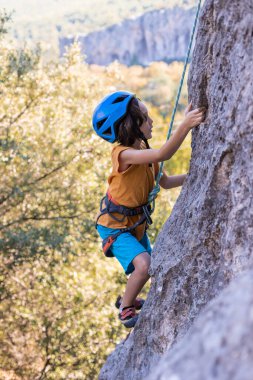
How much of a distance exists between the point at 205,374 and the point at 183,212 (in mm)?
3442

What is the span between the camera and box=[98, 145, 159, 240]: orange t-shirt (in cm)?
556

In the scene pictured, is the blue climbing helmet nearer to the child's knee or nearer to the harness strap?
the harness strap

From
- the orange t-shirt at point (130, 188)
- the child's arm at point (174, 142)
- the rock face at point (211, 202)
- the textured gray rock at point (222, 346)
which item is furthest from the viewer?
the orange t-shirt at point (130, 188)

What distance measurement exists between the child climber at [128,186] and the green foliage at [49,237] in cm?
693

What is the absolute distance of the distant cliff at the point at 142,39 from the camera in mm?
186000

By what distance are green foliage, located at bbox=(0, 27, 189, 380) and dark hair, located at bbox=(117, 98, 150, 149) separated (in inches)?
294

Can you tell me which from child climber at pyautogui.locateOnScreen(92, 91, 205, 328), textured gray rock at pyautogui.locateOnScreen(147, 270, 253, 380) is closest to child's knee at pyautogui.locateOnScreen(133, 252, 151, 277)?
child climber at pyautogui.locateOnScreen(92, 91, 205, 328)

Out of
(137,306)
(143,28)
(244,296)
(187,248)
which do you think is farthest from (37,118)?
(143,28)

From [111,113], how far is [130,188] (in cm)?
77

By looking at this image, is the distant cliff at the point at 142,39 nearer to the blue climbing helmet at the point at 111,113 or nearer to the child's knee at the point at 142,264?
the blue climbing helmet at the point at 111,113

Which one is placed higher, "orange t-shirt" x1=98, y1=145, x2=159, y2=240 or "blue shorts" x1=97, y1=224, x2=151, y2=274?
"orange t-shirt" x1=98, y1=145, x2=159, y2=240

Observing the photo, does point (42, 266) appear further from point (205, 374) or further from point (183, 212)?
point (205, 374)

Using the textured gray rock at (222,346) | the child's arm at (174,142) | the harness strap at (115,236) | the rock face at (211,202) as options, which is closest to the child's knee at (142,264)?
the rock face at (211,202)

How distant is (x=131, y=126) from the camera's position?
5.35m
